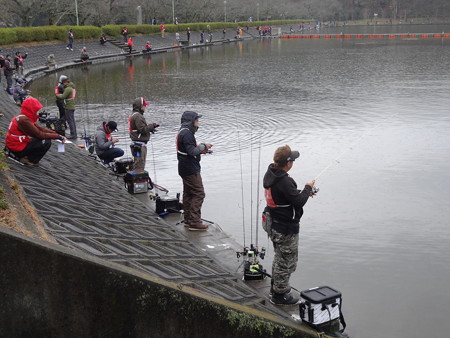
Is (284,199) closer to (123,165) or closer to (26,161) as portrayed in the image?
(26,161)

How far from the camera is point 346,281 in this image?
26.0 feet

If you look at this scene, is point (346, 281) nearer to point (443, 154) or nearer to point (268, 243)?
point (268, 243)

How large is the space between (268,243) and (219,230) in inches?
33.8

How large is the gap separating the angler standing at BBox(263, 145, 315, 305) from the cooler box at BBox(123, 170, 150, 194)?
16.8ft

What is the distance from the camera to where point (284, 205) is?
6.45m

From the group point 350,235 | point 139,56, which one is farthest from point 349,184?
point 139,56

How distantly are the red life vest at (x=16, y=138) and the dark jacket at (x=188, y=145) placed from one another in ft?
9.94

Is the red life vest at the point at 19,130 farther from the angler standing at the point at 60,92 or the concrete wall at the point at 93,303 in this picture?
the angler standing at the point at 60,92

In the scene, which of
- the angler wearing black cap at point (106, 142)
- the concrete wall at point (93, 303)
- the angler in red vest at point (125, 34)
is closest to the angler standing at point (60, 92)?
the angler wearing black cap at point (106, 142)

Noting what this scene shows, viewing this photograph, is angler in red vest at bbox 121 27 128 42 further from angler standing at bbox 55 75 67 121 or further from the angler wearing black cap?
the angler wearing black cap

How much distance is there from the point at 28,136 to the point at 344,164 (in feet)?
24.6

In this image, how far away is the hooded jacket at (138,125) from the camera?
1134 centimetres

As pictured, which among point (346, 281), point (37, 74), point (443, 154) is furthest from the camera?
point (37, 74)

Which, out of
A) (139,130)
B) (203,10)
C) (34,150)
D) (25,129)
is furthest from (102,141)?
(203,10)
